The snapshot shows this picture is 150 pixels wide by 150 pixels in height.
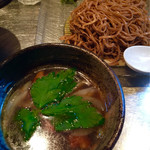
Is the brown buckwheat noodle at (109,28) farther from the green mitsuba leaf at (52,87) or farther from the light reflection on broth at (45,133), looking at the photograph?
the light reflection on broth at (45,133)

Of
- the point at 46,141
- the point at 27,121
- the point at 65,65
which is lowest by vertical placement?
the point at 46,141

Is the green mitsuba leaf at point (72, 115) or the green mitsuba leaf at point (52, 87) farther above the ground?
the green mitsuba leaf at point (52, 87)

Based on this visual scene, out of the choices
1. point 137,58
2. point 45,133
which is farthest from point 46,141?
point 137,58

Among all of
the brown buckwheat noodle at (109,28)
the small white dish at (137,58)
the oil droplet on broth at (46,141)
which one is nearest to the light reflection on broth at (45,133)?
the oil droplet on broth at (46,141)

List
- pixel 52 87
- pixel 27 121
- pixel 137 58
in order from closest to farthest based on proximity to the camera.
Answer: pixel 27 121 → pixel 52 87 → pixel 137 58

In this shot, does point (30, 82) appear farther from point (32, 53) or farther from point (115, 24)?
point (115, 24)

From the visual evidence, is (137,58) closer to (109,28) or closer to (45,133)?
(109,28)

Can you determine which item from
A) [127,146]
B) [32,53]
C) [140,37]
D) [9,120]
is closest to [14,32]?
[32,53]
